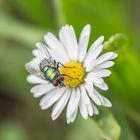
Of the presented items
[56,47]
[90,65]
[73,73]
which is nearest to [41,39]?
[56,47]

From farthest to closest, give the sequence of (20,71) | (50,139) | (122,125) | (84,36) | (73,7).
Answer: (20,71)
(50,139)
(73,7)
(122,125)
(84,36)

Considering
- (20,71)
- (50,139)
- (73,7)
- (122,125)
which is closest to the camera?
(122,125)

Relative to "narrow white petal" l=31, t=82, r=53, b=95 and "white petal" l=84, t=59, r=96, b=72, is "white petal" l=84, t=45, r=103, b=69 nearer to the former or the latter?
"white petal" l=84, t=59, r=96, b=72

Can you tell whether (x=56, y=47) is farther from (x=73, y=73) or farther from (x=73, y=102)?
(x=73, y=102)

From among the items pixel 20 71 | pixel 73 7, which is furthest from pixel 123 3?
pixel 20 71

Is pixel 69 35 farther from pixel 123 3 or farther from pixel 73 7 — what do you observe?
pixel 123 3

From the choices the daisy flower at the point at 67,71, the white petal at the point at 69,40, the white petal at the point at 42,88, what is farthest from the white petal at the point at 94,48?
the white petal at the point at 42,88

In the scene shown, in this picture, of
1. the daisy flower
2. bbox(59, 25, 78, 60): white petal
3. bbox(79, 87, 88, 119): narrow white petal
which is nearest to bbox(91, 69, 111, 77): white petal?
the daisy flower
